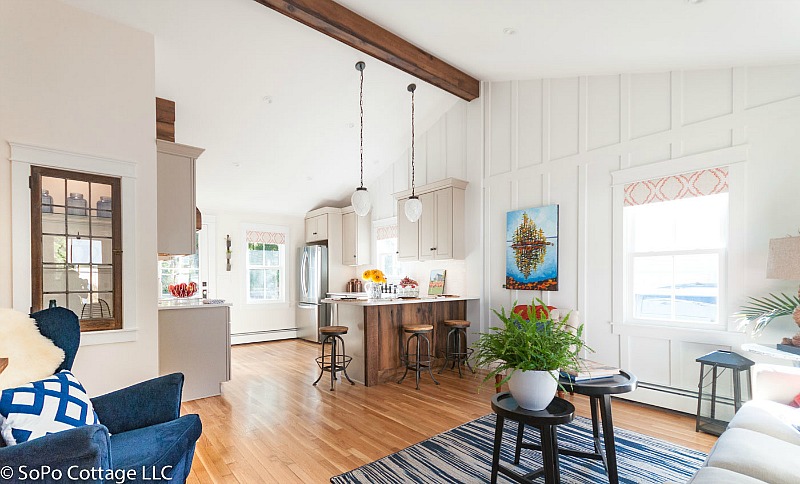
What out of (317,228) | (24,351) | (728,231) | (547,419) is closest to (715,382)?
(728,231)

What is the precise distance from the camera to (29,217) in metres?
2.88

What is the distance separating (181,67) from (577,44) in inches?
147

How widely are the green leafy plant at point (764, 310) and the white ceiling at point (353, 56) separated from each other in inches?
68.9

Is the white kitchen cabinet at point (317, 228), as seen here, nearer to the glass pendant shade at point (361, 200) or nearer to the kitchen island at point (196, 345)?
the glass pendant shade at point (361, 200)

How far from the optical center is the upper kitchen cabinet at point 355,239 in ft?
23.5

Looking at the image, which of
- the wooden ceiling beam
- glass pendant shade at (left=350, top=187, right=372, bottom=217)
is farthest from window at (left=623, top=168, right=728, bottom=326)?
glass pendant shade at (left=350, top=187, right=372, bottom=217)

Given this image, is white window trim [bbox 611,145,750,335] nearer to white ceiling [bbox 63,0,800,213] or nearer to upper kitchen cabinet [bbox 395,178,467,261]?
white ceiling [bbox 63,0,800,213]

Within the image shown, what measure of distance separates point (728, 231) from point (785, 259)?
28.4 inches

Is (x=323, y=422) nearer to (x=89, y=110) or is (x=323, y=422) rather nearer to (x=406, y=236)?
(x=89, y=110)

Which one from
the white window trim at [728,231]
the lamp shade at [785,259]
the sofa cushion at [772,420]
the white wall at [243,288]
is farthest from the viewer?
the white wall at [243,288]

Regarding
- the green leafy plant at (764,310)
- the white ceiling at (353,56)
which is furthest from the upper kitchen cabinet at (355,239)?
the green leafy plant at (764,310)

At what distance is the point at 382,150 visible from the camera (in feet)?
21.2

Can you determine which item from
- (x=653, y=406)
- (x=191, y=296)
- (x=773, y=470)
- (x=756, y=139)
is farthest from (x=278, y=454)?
(x=756, y=139)

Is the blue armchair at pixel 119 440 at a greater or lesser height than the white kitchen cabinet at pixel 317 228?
lesser
